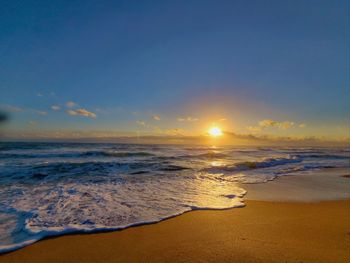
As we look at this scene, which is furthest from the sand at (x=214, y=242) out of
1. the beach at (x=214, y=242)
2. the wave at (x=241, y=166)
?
the wave at (x=241, y=166)

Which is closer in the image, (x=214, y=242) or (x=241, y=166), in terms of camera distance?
(x=214, y=242)

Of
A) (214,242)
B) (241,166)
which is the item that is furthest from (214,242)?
(241,166)

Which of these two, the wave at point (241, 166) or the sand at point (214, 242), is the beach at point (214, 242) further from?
the wave at point (241, 166)

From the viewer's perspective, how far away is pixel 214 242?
3.79 metres

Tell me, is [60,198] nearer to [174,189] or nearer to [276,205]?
[174,189]

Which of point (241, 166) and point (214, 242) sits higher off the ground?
point (214, 242)

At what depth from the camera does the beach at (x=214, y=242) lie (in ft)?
11.0

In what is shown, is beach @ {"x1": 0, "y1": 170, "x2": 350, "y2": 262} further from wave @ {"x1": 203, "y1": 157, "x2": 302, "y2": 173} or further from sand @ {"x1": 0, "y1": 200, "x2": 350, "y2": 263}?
wave @ {"x1": 203, "y1": 157, "x2": 302, "y2": 173}

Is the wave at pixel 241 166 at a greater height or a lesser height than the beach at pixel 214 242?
lesser

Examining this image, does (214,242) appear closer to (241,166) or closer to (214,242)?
(214,242)

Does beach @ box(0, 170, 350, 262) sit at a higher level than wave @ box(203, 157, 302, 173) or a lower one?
higher

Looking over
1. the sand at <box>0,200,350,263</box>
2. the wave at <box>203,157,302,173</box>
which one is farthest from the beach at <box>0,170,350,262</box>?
the wave at <box>203,157,302,173</box>

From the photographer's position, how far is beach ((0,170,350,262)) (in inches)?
131

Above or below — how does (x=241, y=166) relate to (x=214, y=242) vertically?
below
